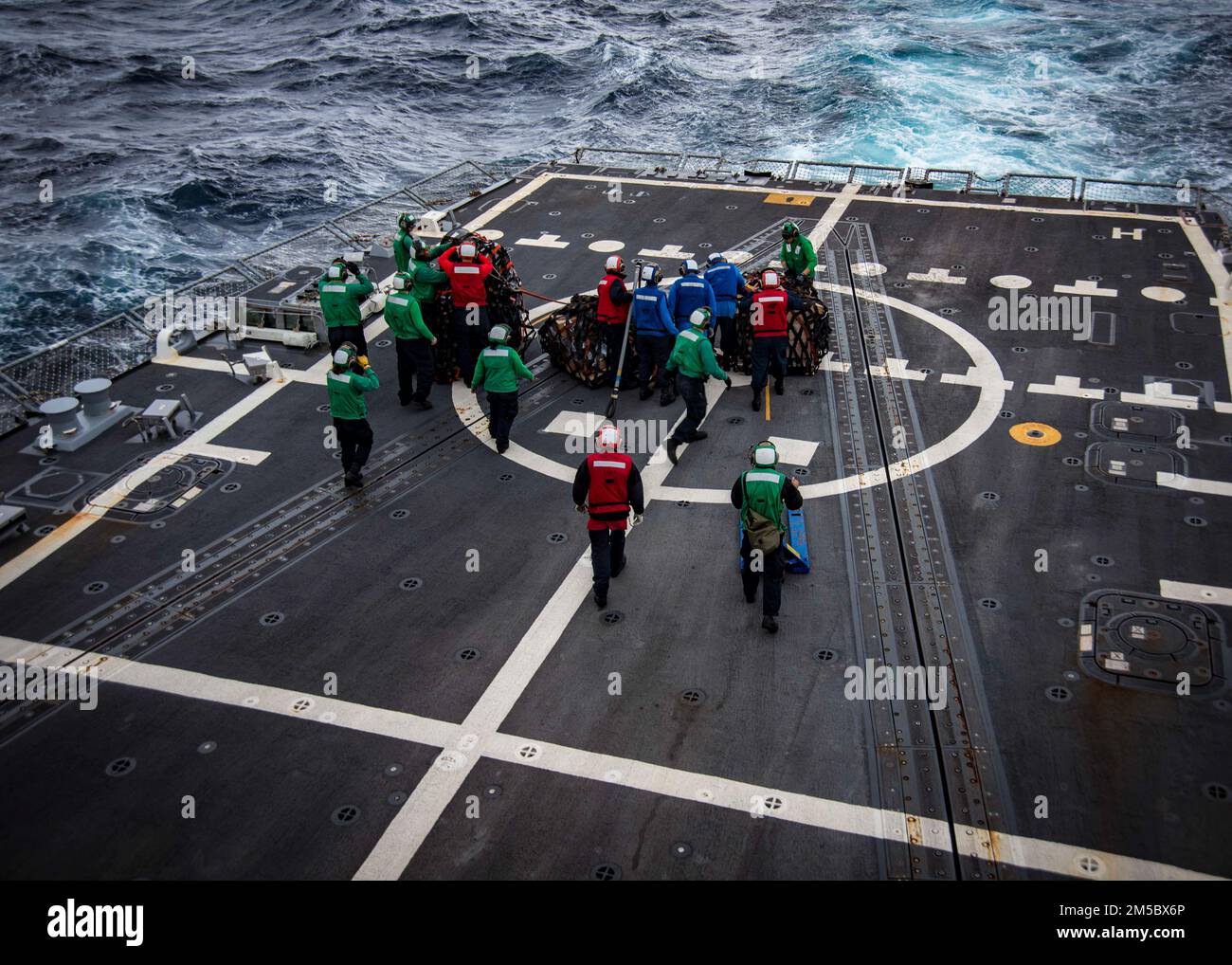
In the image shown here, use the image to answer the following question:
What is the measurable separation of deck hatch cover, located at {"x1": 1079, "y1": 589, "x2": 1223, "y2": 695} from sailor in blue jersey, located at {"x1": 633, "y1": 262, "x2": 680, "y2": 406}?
8.54 meters

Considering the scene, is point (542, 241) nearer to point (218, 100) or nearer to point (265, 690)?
point (265, 690)

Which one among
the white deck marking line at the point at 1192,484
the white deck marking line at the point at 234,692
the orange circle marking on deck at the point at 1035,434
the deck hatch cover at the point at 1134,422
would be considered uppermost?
the deck hatch cover at the point at 1134,422

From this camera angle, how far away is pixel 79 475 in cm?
1688

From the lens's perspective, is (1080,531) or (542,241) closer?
(1080,531)

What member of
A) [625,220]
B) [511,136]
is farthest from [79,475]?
[511,136]

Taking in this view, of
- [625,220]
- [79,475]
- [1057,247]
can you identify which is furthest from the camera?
[625,220]

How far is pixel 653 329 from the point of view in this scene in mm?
18266

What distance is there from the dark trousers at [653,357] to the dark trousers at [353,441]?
5321 millimetres

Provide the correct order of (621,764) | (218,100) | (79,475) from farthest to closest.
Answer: (218,100) → (79,475) → (621,764)

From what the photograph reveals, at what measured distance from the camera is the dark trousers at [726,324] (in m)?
19.0

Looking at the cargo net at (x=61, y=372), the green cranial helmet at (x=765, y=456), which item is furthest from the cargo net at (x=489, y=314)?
the green cranial helmet at (x=765, y=456)

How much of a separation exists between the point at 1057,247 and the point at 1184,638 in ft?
51.9

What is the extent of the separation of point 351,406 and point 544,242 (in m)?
12.3

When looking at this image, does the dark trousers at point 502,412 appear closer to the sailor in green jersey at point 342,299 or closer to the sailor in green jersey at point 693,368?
the sailor in green jersey at point 693,368
